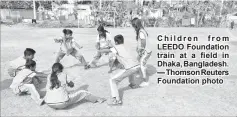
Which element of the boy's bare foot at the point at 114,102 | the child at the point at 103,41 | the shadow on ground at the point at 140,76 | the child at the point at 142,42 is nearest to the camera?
the boy's bare foot at the point at 114,102

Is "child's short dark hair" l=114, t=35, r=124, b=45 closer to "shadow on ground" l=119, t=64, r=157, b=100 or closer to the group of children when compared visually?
the group of children

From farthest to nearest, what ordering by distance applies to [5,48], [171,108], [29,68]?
[5,48]
[29,68]
[171,108]

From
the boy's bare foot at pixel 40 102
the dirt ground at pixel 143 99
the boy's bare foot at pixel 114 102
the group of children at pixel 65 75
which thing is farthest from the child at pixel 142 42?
the boy's bare foot at pixel 40 102

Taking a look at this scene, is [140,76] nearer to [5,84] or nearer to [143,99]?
[143,99]

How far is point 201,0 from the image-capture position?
30.5 meters

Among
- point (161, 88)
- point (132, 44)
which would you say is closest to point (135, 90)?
point (161, 88)

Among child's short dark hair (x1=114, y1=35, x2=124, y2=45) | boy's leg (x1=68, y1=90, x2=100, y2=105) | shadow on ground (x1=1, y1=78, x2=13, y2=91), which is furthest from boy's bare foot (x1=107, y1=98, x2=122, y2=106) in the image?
shadow on ground (x1=1, y1=78, x2=13, y2=91)

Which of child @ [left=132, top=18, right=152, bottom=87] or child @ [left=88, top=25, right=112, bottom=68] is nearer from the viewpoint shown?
child @ [left=132, top=18, right=152, bottom=87]

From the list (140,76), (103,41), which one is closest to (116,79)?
(140,76)

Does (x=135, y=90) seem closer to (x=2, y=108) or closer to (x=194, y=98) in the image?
(x=194, y=98)

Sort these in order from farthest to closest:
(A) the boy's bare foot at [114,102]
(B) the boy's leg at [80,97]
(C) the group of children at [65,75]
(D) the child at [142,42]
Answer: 1. (D) the child at [142,42]
2. (A) the boy's bare foot at [114,102]
3. (B) the boy's leg at [80,97]
4. (C) the group of children at [65,75]

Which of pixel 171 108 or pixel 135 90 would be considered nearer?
pixel 171 108

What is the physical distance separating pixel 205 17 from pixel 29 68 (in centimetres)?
2468

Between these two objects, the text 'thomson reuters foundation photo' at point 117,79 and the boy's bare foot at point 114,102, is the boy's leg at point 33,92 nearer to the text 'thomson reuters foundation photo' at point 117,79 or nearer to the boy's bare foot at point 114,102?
the text 'thomson reuters foundation photo' at point 117,79
